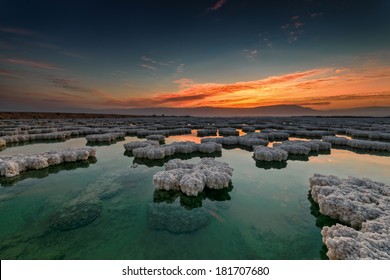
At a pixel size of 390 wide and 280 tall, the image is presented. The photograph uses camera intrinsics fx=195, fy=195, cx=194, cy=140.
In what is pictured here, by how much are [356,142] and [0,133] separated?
244 feet

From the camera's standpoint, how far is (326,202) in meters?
11.5

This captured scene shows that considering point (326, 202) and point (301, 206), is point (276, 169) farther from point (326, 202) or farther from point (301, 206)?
point (326, 202)

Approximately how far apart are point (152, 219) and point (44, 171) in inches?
614

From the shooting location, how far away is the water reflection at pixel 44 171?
1717 centimetres

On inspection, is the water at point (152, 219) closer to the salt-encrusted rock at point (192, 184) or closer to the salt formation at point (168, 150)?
the salt-encrusted rock at point (192, 184)

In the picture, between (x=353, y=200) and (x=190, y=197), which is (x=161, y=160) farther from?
(x=353, y=200)

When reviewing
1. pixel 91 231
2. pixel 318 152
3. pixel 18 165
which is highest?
pixel 18 165

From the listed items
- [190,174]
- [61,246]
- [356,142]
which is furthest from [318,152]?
[61,246]

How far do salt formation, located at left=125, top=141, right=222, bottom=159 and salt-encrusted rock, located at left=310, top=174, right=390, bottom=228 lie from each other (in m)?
17.6

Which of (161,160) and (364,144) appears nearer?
(161,160)

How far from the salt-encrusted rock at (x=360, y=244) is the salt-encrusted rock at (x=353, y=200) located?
1.46 m

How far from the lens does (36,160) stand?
20.3m

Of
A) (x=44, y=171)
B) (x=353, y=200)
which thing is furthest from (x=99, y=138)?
(x=353, y=200)

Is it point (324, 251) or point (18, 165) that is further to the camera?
point (18, 165)
